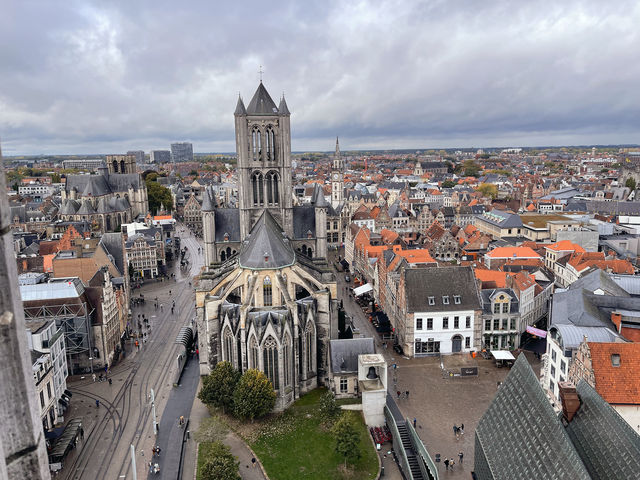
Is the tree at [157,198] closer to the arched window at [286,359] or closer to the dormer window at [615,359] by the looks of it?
the arched window at [286,359]

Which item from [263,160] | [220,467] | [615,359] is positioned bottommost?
[220,467]

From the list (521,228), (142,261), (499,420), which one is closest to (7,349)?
(499,420)

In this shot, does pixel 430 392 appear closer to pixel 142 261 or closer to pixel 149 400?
pixel 149 400

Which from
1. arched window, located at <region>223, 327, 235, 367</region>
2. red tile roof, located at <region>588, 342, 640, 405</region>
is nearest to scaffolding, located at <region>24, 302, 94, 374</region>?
arched window, located at <region>223, 327, 235, 367</region>

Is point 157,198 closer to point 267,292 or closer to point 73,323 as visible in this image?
point 73,323

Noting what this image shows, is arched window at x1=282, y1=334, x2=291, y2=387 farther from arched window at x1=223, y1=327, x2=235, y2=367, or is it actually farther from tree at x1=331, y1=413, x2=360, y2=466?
tree at x1=331, y1=413, x2=360, y2=466

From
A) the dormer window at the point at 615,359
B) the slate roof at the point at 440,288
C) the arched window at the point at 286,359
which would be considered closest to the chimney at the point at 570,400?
the dormer window at the point at 615,359

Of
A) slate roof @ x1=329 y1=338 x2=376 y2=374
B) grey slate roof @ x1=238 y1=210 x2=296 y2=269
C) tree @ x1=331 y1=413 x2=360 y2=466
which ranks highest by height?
grey slate roof @ x1=238 y1=210 x2=296 y2=269

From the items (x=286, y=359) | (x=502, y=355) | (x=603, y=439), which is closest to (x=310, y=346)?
(x=286, y=359)
